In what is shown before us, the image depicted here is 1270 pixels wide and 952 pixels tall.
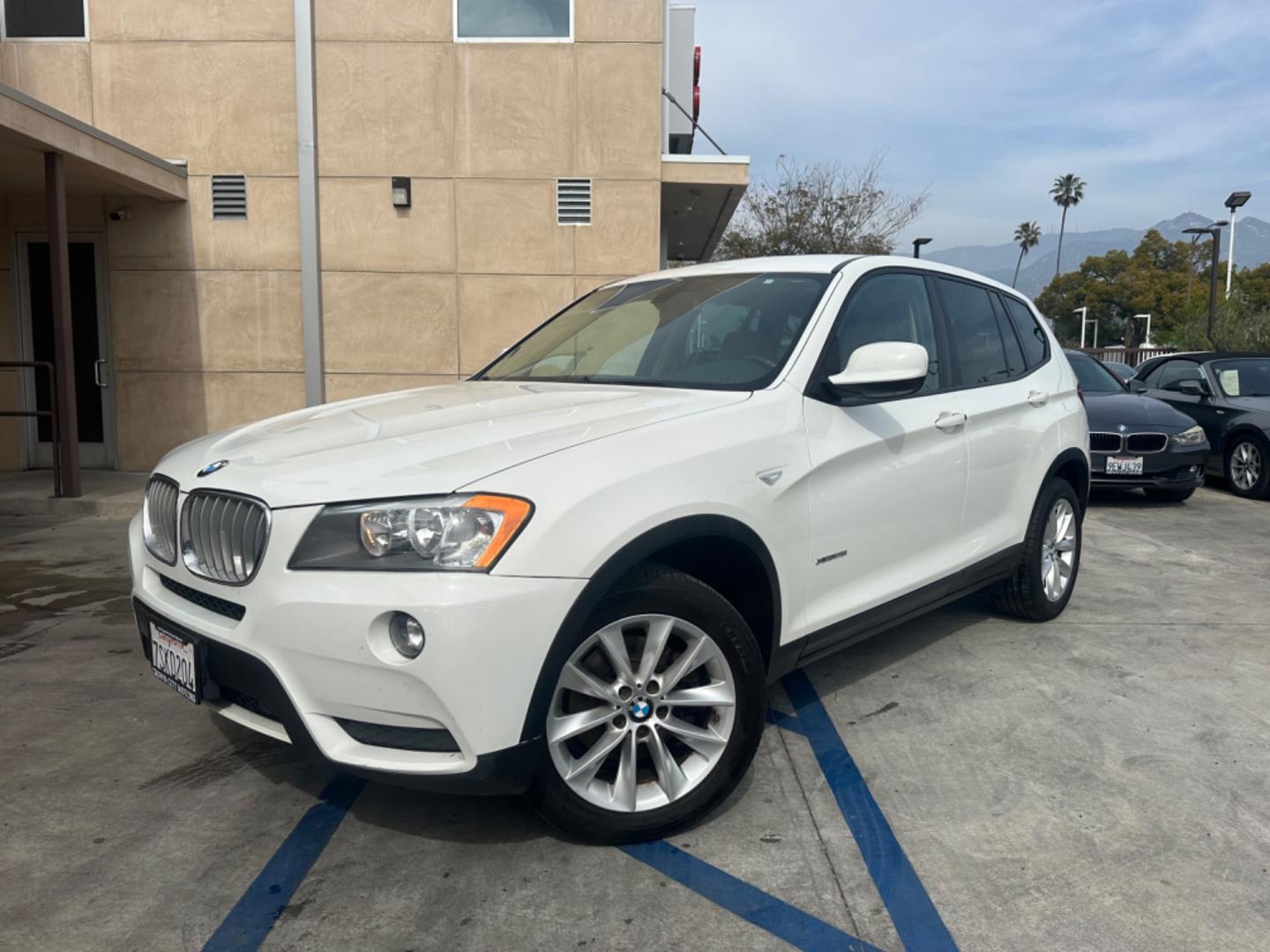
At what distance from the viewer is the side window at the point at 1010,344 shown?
4.71 metres

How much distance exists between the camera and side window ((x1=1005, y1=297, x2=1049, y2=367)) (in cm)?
493

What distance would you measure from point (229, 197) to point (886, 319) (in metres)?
8.95

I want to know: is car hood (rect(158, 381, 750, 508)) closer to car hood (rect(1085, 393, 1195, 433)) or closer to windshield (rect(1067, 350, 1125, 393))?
car hood (rect(1085, 393, 1195, 433))

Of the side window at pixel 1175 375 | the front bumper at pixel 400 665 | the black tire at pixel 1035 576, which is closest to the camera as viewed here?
the front bumper at pixel 400 665

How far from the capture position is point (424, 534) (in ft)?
7.88

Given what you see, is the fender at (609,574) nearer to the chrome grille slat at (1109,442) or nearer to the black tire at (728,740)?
the black tire at (728,740)

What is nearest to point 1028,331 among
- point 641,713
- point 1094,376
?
point 641,713

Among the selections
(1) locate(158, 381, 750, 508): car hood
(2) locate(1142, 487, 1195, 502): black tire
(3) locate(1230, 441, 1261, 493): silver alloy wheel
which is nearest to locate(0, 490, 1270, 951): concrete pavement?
(1) locate(158, 381, 750, 508): car hood

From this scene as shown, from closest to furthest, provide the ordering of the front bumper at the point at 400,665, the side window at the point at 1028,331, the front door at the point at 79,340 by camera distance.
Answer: the front bumper at the point at 400,665 < the side window at the point at 1028,331 < the front door at the point at 79,340

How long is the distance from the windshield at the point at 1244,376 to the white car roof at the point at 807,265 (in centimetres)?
774

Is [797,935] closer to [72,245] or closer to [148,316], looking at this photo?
[148,316]

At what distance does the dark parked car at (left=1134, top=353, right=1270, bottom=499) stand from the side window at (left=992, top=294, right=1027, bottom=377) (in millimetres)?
6722

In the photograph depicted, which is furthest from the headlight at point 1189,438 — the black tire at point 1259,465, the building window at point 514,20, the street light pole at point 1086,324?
the street light pole at point 1086,324

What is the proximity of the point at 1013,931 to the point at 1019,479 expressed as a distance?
2.53m
